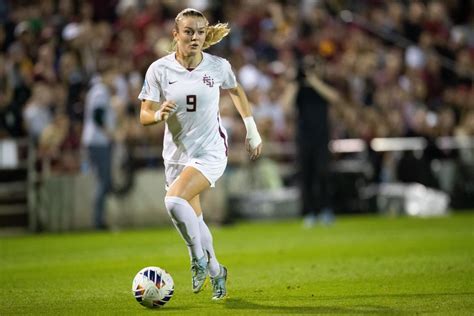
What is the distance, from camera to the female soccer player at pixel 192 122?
27.7 ft

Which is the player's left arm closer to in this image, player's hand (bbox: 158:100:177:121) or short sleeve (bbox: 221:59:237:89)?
short sleeve (bbox: 221:59:237:89)

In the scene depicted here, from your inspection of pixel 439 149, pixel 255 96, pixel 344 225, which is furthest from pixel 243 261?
pixel 439 149

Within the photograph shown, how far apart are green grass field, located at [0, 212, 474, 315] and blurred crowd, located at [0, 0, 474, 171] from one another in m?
2.49

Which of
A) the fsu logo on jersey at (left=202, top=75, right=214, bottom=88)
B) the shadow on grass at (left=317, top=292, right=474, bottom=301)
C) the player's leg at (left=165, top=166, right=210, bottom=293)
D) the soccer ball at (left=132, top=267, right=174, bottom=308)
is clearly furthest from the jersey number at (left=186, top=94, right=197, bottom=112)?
the shadow on grass at (left=317, top=292, right=474, bottom=301)

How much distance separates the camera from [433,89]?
79.9 ft

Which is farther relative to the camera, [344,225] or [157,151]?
[157,151]

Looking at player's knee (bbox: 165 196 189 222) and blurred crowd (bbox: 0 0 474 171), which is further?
blurred crowd (bbox: 0 0 474 171)

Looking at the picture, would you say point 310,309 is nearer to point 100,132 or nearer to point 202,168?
point 202,168

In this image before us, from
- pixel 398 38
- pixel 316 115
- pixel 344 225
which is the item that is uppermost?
pixel 398 38

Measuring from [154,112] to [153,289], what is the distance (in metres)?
1.46

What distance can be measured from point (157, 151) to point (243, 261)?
7.86 m

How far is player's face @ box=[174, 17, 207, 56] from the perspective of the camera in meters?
8.48

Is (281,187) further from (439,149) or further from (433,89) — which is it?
(433,89)

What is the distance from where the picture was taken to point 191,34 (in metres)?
8.50
